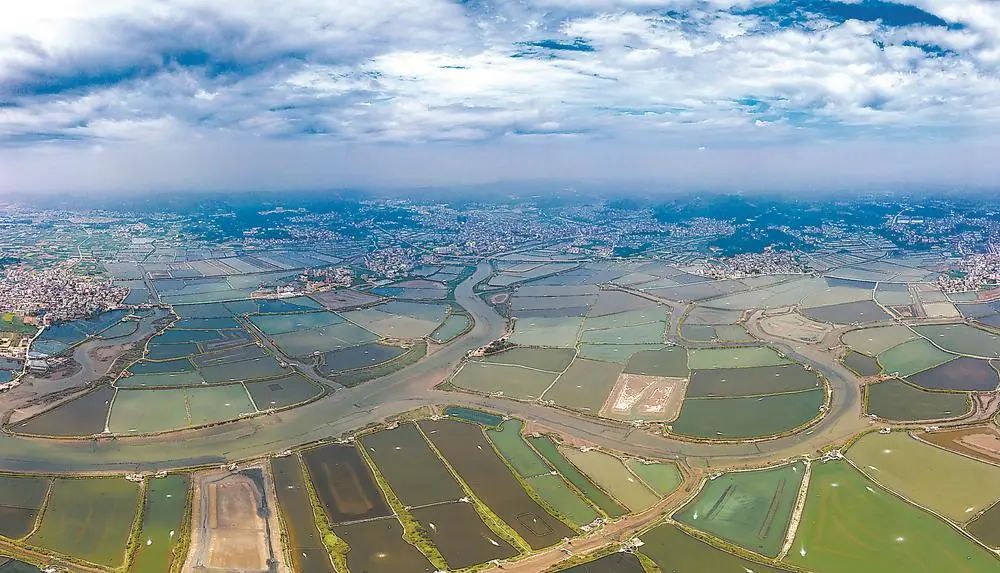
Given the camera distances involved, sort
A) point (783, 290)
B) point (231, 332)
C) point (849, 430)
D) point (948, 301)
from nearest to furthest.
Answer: point (849, 430) < point (231, 332) < point (948, 301) < point (783, 290)

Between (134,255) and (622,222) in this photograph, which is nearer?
(134,255)

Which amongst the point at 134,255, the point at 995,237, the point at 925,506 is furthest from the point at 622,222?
the point at 925,506

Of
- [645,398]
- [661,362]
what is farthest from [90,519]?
[661,362]

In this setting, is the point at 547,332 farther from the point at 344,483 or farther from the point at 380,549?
the point at 380,549

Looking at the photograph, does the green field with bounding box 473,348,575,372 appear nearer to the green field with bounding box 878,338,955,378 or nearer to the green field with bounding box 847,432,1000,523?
the green field with bounding box 847,432,1000,523

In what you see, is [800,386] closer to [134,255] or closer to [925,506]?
[925,506]
